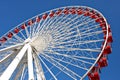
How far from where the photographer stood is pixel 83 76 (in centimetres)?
2031

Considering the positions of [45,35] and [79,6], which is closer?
[45,35]

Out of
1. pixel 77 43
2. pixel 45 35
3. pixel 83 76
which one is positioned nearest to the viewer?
pixel 83 76

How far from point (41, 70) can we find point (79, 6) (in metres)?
8.15

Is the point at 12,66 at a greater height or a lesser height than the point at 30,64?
greater

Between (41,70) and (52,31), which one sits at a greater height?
(52,31)

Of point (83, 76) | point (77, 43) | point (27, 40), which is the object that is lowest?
point (83, 76)

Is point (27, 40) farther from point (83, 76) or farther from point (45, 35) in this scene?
point (83, 76)

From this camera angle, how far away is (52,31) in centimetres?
2600

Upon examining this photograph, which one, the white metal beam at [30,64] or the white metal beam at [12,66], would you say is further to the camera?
the white metal beam at [30,64]

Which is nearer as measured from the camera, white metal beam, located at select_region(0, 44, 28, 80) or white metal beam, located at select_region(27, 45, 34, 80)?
white metal beam, located at select_region(0, 44, 28, 80)

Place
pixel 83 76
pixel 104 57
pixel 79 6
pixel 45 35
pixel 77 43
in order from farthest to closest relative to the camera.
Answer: pixel 79 6
pixel 45 35
pixel 77 43
pixel 104 57
pixel 83 76

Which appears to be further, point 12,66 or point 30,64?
point 30,64

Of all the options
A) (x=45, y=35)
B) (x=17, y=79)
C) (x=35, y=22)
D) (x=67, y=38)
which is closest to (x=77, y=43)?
(x=67, y=38)

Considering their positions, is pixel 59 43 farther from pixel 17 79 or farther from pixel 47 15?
pixel 47 15
